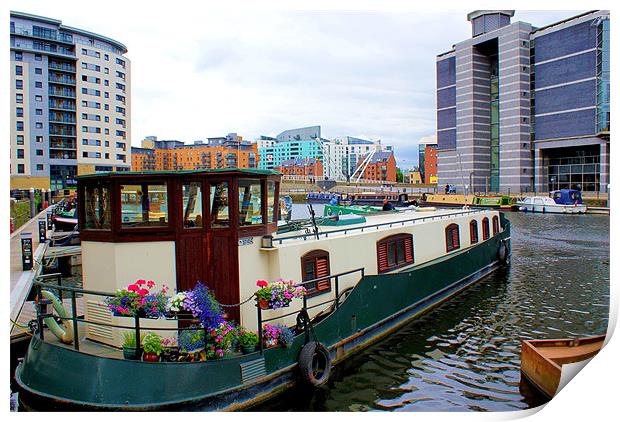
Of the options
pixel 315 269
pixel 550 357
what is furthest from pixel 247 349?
pixel 550 357

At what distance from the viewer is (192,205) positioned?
317 inches

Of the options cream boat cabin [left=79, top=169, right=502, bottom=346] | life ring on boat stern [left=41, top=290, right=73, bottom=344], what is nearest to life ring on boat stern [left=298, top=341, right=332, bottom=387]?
cream boat cabin [left=79, top=169, right=502, bottom=346]

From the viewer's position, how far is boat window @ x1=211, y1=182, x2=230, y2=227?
26.9ft

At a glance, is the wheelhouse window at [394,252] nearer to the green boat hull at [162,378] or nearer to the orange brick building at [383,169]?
the green boat hull at [162,378]

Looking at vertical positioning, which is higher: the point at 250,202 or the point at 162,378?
the point at 250,202

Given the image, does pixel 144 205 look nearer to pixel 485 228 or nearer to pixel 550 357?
pixel 550 357

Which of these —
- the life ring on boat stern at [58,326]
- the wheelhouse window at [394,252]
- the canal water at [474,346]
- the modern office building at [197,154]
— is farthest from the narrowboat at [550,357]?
the modern office building at [197,154]

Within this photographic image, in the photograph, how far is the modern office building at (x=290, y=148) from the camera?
502 feet

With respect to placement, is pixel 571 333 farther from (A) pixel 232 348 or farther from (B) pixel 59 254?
(B) pixel 59 254

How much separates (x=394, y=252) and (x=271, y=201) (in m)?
5.32

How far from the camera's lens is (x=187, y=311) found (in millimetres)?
7117

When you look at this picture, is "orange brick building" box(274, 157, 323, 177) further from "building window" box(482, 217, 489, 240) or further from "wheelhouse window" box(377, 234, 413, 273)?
"wheelhouse window" box(377, 234, 413, 273)

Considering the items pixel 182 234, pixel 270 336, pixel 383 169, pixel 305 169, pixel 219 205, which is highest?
pixel 383 169

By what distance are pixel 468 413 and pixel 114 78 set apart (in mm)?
60054
